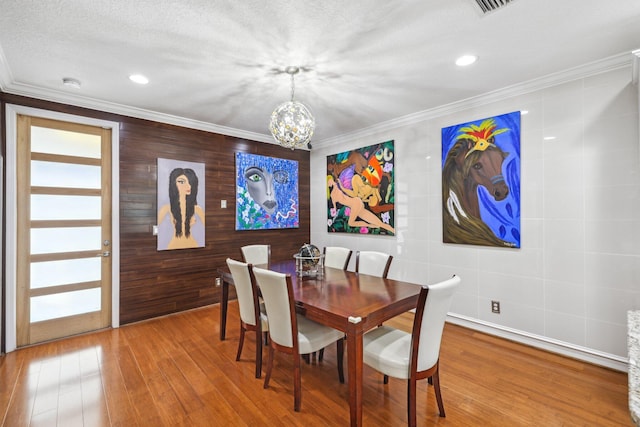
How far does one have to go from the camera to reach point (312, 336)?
6.87 feet

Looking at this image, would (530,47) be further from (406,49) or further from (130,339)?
(130,339)

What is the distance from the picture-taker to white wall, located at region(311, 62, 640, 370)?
92.5 inches

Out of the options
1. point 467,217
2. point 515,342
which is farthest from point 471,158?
point 515,342

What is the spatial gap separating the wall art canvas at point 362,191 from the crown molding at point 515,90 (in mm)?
283

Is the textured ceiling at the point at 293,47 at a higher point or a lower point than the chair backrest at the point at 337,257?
higher

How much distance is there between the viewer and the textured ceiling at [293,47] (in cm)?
176

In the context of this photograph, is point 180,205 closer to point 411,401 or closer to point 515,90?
point 411,401

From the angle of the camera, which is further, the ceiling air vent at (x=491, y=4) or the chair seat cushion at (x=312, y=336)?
the chair seat cushion at (x=312, y=336)

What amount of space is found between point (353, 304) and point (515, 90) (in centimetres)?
274

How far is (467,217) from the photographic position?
3.23 m

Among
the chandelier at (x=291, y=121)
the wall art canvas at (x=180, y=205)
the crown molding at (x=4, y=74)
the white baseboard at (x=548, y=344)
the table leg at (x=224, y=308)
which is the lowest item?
the white baseboard at (x=548, y=344)

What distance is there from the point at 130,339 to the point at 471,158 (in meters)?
4.23

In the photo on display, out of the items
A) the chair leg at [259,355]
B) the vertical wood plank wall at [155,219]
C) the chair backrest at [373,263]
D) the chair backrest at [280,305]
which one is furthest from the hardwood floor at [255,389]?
the chair backrest at [373,263]

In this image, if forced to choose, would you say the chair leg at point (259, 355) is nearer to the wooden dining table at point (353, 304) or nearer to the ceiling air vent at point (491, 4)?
the wooden dining table at point (353, 304)
